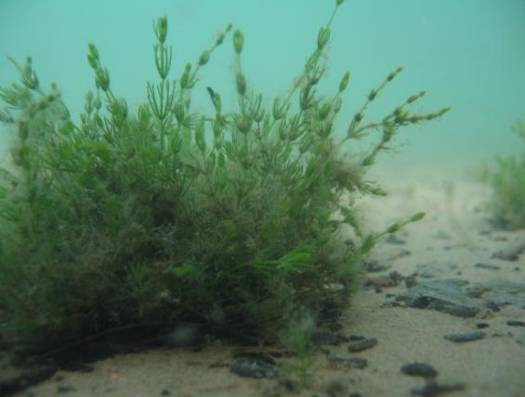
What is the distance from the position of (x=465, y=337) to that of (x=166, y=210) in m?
2.24

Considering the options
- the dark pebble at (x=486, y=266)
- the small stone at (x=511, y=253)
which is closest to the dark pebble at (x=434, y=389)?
the dark pebble at (x=486, y=266)

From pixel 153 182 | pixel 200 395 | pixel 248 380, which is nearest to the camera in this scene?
pixel 200 395

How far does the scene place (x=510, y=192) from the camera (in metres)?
7.65

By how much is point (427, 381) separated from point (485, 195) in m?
9.84

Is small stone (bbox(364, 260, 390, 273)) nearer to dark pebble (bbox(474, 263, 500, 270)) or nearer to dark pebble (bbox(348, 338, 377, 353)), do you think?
dark pebble (bbox(474, 263, 500, 270))

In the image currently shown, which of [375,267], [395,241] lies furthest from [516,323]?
[395,241]

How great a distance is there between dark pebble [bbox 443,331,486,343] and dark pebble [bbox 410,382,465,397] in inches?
29.4

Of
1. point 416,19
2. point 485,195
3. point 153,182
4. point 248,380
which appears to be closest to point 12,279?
point 153,182

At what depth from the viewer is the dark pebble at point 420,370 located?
2.52 meters

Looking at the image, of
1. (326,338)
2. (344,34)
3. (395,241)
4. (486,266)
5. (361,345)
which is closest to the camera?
(361,345)

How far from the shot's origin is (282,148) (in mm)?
3180

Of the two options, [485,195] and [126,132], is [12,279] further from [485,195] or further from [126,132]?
[485,195]

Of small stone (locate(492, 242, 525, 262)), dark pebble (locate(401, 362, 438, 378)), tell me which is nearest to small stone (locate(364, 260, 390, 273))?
small stone (locate(492, 242, 525, 262))

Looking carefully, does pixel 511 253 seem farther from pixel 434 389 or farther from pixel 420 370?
pixel 434 389
